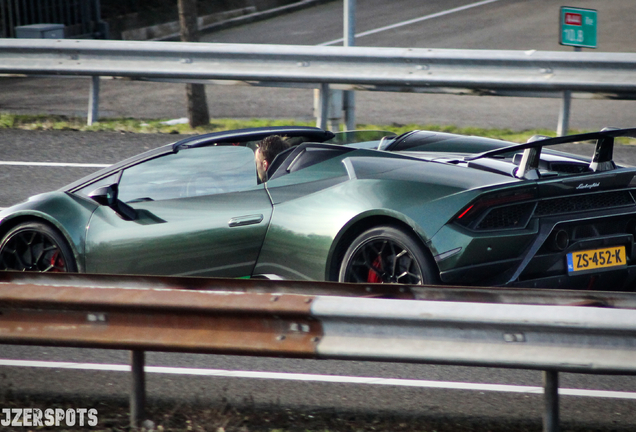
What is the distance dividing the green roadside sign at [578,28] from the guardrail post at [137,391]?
28.4 ft

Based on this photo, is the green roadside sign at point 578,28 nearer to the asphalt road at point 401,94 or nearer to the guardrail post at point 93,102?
the asphalt road at point 401,94

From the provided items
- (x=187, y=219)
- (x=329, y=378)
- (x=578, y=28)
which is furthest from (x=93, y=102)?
(x=329, y=378)

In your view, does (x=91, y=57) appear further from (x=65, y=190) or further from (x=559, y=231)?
(x=559, y=231)

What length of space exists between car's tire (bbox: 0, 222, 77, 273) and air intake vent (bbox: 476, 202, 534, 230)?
2737 mm

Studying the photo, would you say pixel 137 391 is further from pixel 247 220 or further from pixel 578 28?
pixel 578 28

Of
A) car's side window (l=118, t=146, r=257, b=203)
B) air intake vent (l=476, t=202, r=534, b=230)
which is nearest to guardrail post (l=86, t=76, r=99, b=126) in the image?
car's side window (l=118, t=146, r=257, b=203)

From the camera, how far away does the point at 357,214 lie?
199 inches

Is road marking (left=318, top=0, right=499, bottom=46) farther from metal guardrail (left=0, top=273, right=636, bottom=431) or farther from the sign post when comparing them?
metal guardrail (left=0, top=273, right=636, bottom=431)

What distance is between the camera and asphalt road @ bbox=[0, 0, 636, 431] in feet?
14.6

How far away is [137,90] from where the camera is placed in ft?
52.0

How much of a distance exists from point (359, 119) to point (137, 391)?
9088 mm

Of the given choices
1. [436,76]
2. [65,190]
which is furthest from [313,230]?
[436,76]

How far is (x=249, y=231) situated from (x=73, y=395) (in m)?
1.38

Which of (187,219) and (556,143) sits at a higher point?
(556,143)
